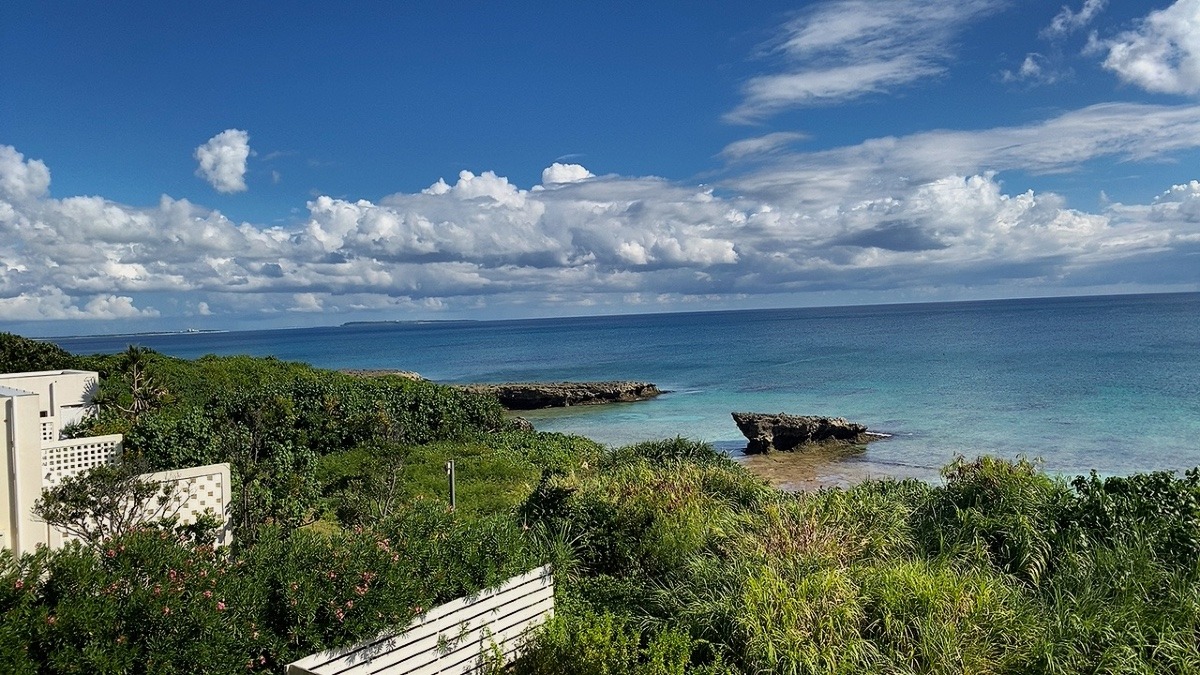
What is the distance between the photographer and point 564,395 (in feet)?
131

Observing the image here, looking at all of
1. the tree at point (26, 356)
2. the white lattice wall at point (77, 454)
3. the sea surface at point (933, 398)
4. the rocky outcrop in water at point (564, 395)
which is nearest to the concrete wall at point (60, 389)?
the white lattice wall at point (77, 454)

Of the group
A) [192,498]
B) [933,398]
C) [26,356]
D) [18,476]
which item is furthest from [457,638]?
[933,398]

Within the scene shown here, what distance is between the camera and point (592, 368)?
65.2 metres

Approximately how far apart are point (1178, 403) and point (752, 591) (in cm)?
3044

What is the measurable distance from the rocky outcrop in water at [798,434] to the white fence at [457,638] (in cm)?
1906

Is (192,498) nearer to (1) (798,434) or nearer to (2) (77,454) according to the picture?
(2) (77,454)

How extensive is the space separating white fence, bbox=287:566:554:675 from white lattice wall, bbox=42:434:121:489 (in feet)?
19.8

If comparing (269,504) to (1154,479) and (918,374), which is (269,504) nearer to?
(1154,479)

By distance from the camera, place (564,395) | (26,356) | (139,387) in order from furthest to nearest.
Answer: (564,395), (26,356), (139,387)

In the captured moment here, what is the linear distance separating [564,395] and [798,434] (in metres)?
17.4

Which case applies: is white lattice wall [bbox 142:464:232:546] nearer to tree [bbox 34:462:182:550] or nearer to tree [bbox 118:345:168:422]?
tree [bbox 34:462:182:550]

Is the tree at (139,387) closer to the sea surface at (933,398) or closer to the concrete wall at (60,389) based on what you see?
the concrete wall at (60,389)

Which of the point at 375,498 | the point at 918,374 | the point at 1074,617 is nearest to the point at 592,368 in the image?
the point at 918,374

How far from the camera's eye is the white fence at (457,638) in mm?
5023
